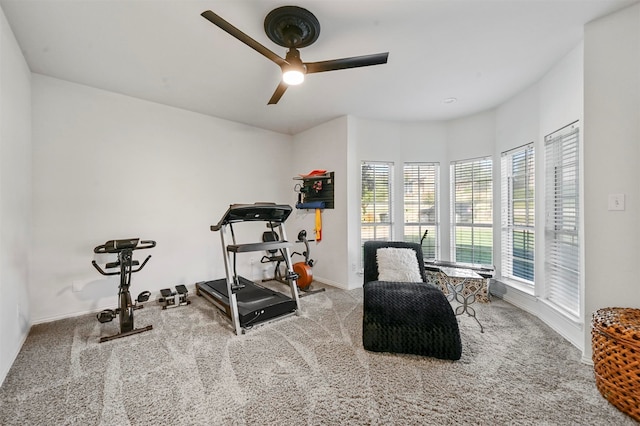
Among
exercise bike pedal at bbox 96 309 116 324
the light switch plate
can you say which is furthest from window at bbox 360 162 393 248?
A: exercise bike pedal at bbox 96 309 116 324

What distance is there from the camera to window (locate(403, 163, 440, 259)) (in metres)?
4.62

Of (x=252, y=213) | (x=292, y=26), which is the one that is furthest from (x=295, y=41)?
(x=252, y=213)

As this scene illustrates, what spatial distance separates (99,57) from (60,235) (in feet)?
6.90

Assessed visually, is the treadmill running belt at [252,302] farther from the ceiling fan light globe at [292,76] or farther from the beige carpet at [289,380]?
the ceiling fan light globe at [292,76]

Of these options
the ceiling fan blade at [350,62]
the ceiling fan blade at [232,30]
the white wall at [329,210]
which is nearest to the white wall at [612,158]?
the ceiling fan blade at [350,62]

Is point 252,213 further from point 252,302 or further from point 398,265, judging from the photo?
point 398,265

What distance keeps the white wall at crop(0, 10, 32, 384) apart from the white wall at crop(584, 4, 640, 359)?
4805mm

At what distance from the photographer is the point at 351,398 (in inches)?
69.1

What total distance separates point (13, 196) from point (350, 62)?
10.7ft

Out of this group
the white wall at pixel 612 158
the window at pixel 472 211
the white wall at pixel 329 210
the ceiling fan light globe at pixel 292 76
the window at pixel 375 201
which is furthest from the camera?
the window at pixel 375 201

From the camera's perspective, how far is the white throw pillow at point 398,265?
9.90 ft

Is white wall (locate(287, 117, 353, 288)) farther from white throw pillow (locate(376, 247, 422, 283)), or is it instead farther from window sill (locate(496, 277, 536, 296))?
window sill (locate(496, 277, 536, 296))

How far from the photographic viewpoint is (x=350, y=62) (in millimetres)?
2129

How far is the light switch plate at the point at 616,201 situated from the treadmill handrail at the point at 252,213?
9.78 feet
